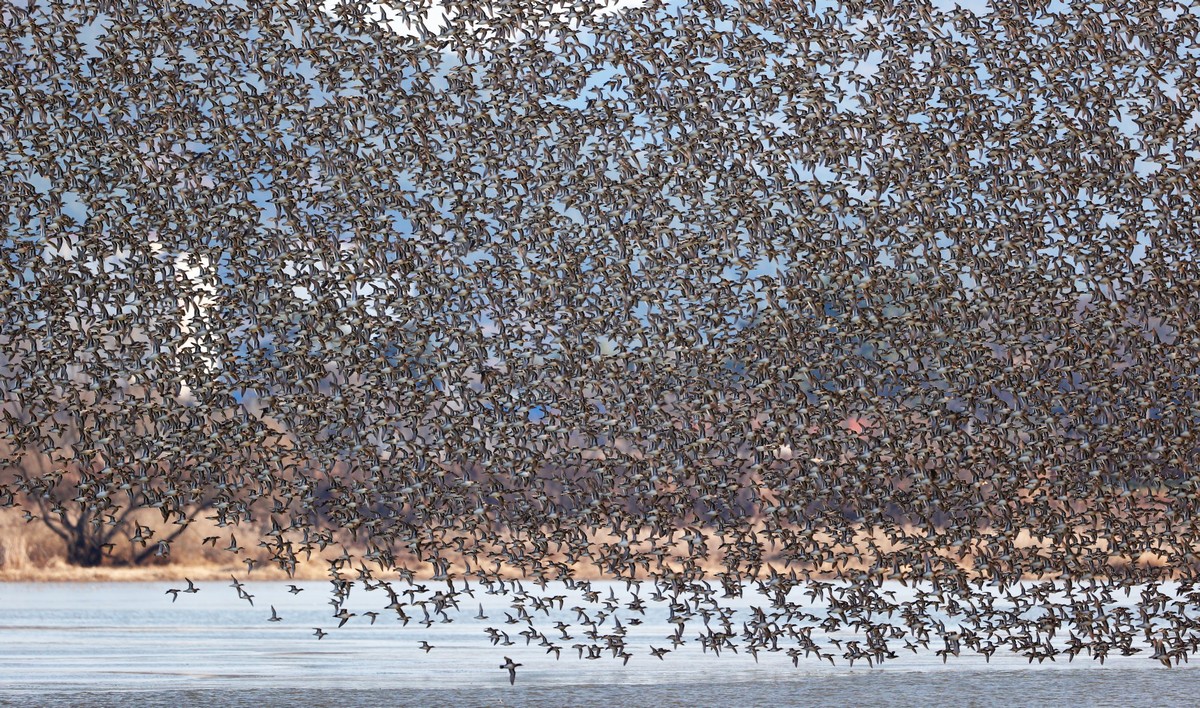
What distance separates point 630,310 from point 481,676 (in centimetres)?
294

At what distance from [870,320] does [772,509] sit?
1.60 m

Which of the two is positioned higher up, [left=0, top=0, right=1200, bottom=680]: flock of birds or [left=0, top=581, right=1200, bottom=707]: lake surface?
[left=0, top=0, right=1200, bottom=680]: flock of birds

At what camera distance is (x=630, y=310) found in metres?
10.8

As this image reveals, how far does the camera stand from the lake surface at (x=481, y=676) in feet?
30.3

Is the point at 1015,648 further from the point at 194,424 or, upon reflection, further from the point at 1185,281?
the point at 194,424

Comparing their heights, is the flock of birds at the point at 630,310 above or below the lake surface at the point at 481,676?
above

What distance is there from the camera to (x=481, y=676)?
419 inches

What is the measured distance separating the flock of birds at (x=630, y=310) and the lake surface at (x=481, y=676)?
403 mm

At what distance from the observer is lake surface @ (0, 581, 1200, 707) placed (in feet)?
30.3

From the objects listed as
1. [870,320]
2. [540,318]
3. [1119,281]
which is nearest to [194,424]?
[540,318]

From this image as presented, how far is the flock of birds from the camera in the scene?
1070cm

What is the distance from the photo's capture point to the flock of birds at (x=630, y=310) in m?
10.7

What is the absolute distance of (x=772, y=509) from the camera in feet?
35.1

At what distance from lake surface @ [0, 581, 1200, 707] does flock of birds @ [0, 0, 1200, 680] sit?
1.32 feet
